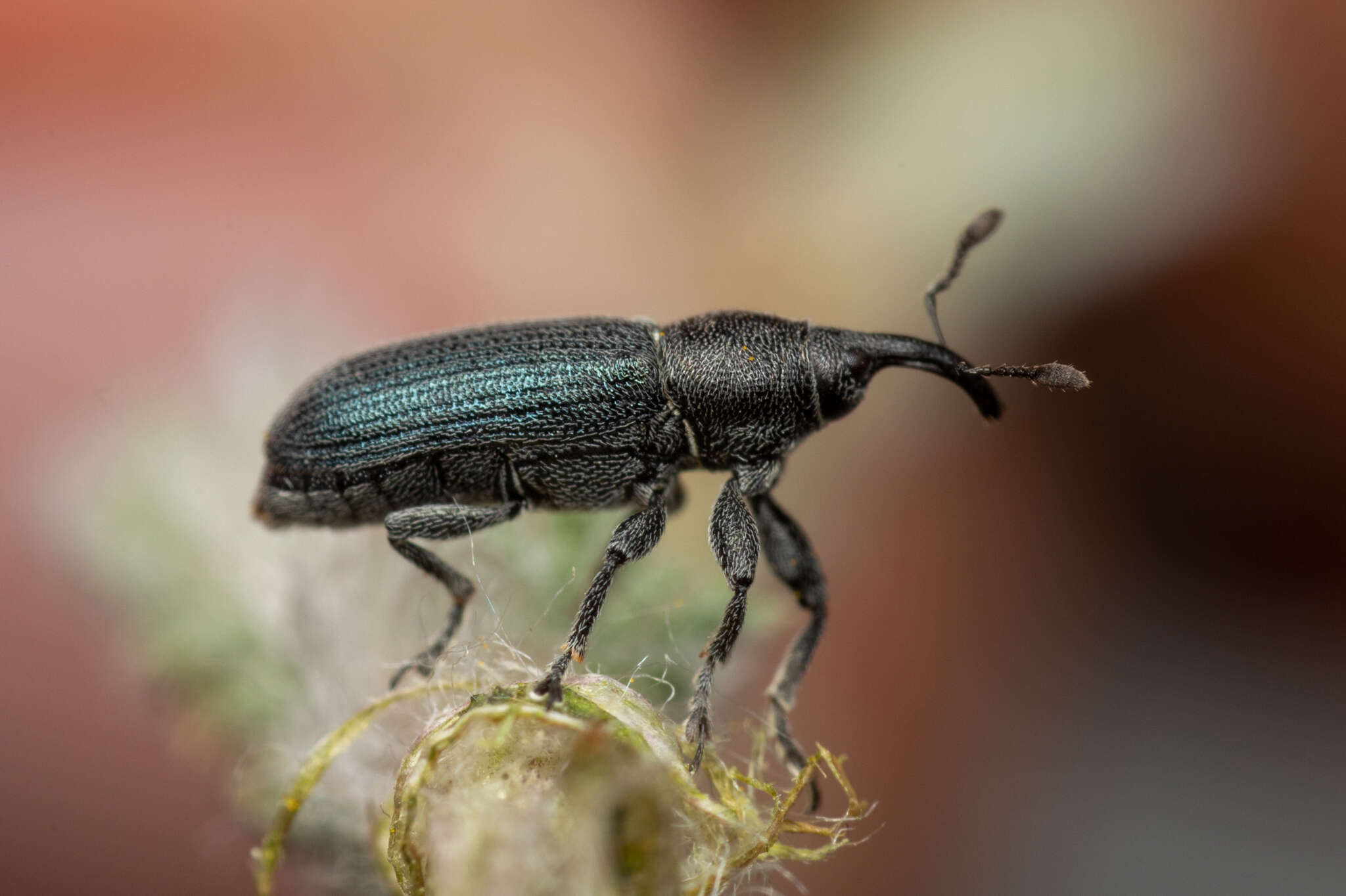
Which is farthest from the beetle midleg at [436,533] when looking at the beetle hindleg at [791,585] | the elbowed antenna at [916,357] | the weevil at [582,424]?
the elbowed antenna at [916,357]

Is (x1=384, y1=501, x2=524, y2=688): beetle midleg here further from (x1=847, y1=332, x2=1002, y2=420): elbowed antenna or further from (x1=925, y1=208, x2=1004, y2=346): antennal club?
(x1=925, y1=208, x2=1004, y2=346): antennal club

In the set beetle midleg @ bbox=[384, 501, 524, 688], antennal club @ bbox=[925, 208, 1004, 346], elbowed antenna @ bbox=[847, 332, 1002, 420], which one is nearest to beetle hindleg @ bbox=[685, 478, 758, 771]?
elbowed antenna @ bbox=[847, 332, 1002, 420]

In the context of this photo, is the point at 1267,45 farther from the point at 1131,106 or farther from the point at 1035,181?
the point at 1035,181

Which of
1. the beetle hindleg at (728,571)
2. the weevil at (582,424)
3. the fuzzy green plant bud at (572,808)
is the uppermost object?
the weevil at (582,424)

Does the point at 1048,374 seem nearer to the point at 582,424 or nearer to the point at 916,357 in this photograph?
the point at 916,357

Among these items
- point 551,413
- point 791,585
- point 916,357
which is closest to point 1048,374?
point 916,357

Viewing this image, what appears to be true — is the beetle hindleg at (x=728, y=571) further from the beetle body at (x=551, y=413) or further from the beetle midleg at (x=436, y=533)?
the beetle midleg at (x=436, y=533)
